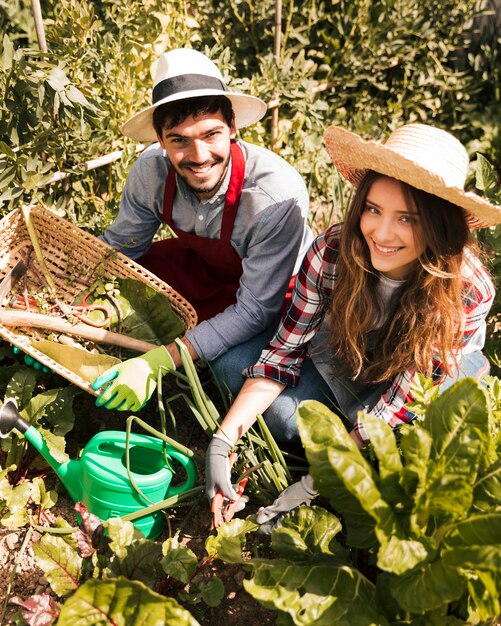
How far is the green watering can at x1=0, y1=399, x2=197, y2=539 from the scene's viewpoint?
1545 millimetres

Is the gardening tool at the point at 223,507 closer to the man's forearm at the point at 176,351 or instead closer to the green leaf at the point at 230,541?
the green leaf at the point at 230,541

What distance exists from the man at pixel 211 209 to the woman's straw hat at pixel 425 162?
40 centimetres

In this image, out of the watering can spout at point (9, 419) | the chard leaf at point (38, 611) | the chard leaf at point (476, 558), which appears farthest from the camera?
the watering can spout at point (9, 419)

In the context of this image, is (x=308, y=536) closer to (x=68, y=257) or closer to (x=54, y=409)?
(x=54, y=409)

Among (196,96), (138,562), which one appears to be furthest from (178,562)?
(196,96)

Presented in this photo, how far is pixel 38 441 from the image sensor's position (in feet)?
5.23

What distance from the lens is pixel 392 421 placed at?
1.66 m

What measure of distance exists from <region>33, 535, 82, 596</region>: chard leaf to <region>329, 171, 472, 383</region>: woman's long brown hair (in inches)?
33.9

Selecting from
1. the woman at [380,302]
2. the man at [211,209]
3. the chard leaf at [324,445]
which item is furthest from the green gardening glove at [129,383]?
the chard leaf at [324,445]

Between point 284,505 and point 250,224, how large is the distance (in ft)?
2.65

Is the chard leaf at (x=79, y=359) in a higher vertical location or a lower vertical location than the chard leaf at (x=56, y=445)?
higher

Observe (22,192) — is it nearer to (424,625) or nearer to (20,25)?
(20,25)

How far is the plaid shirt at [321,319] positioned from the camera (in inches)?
62.4

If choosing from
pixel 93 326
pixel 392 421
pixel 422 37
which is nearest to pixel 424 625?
pixel 392 421
